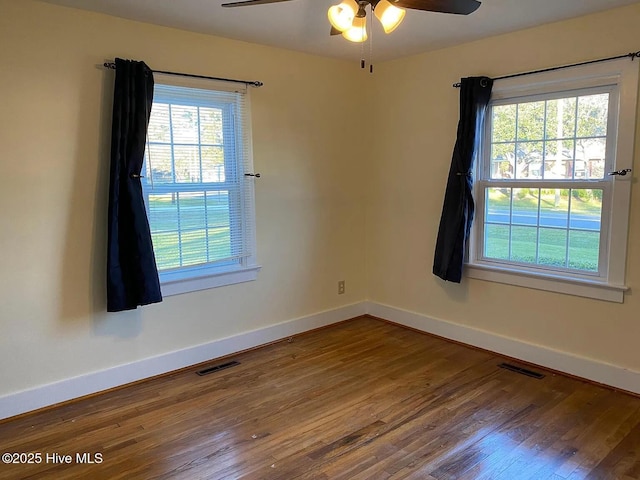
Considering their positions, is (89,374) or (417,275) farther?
(417,275)

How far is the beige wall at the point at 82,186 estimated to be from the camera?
107 inches

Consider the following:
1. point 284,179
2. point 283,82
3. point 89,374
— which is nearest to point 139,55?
point 283,82

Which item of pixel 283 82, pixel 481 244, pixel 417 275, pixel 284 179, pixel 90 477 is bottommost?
pixel 90 477

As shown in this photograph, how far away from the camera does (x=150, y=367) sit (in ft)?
10.8

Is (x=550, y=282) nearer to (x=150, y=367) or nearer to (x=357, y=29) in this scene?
(x=357, y=29)

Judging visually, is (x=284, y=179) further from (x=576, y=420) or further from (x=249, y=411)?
Result: (x=576, y=420)

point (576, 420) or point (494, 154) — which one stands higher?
point (494, 154)

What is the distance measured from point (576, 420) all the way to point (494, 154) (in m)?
1.93

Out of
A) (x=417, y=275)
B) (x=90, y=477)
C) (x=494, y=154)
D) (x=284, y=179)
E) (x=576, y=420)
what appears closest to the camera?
(x=90, y=477)

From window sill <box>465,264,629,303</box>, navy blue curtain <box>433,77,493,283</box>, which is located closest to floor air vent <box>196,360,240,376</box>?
navy blue curtain <box>433,77,493,283</box>

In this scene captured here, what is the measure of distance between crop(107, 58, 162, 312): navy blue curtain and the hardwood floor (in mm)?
699

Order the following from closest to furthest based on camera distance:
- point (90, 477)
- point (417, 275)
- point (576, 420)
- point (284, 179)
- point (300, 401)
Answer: point (90, 477) < point (576, 420) < point (300, 401) < point (284, 179) < point (417, 275)

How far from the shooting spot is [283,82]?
3.83 m

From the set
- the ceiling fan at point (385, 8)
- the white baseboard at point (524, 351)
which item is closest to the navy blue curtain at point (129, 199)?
the ceiling fan at point (385, 8)
